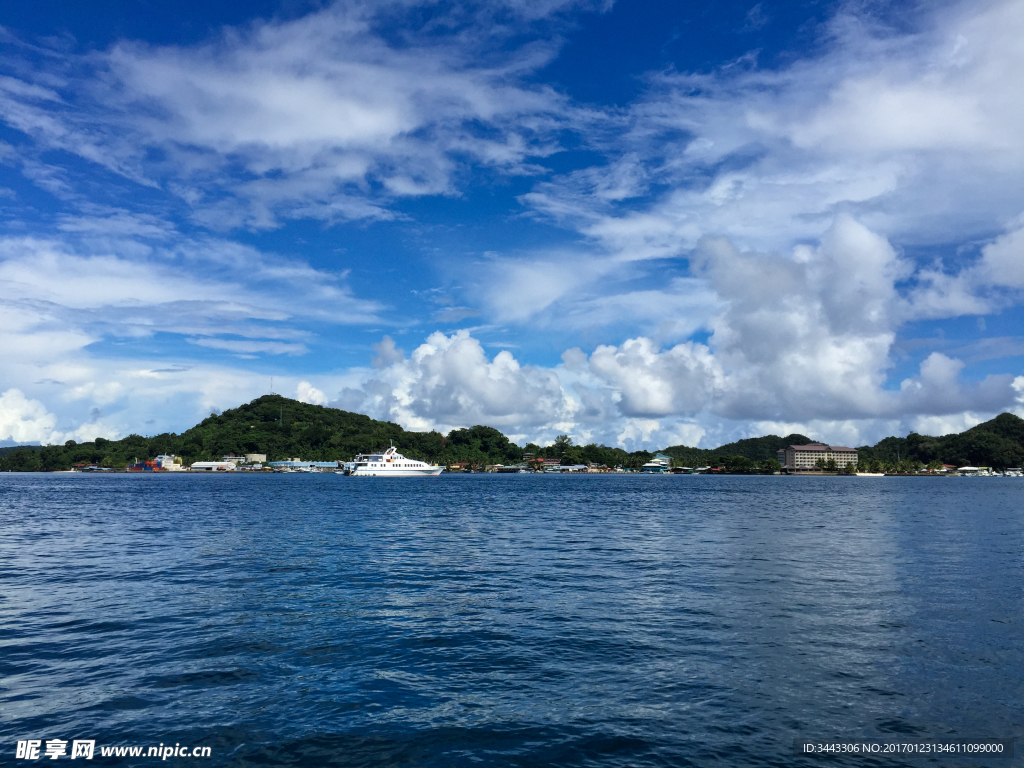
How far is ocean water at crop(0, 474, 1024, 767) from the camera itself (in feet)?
38.4

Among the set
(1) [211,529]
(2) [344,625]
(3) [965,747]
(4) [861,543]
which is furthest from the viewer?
(1) [211,529]

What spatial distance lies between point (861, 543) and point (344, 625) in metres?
34.6

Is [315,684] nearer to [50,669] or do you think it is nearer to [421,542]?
[50,669]

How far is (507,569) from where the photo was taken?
30.3m

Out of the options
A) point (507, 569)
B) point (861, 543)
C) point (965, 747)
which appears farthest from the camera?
point (861, 543)

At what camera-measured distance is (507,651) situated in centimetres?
1684

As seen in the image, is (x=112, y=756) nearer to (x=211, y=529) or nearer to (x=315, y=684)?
(x=315, y=684)

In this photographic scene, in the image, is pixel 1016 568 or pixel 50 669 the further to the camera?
pixel 1016 568

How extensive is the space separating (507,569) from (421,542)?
12.3 metres

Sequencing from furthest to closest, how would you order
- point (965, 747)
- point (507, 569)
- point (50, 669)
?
point (507, 569), point (50, 669), point (965, 747)

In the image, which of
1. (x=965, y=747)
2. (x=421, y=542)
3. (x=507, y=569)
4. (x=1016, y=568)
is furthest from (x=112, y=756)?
(x=1016, y=568)

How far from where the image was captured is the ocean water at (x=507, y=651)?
11719 mm

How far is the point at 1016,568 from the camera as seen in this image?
30297 millimetres

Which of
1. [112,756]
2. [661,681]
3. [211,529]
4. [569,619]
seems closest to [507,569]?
[569,619]
